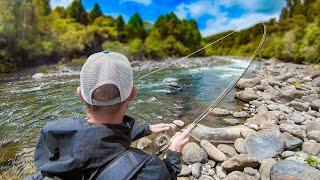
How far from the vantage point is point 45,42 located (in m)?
35.4

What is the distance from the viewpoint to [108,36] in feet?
172

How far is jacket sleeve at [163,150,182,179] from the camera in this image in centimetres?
190

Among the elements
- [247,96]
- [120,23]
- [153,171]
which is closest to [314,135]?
[247,96]

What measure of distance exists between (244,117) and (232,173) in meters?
4.07

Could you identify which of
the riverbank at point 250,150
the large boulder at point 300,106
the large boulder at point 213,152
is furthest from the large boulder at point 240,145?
the large boulder at point 300,106

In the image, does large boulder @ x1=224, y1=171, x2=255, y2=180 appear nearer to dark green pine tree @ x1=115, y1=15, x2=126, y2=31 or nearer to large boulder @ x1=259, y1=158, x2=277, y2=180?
large boulder @ x1=259, y1=158, x2=277, y2=180

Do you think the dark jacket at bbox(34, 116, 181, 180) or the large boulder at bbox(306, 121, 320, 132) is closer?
the dark jacket at bbox(34, 116, 181, 180)

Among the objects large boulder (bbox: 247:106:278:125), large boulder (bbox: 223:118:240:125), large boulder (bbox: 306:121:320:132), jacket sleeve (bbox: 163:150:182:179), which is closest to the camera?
jacket sleeve (bbox: 163:150:182:179)

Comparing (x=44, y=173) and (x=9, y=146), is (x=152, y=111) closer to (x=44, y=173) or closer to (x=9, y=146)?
(x=9, y=146)

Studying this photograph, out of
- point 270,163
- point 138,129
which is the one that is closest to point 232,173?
point 270,163

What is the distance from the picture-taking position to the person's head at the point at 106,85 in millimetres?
1616

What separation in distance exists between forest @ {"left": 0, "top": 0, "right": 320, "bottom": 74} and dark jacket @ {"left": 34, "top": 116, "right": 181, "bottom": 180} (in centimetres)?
1203

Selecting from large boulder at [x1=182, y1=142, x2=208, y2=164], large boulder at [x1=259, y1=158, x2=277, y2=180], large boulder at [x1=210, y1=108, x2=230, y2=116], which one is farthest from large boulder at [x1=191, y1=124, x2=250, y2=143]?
large boulder at [x1=210, y1=108, x2=230, y2=116]

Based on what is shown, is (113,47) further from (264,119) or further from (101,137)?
(101,137)
